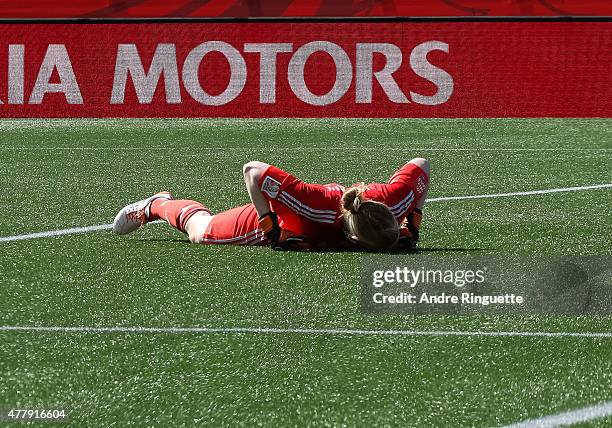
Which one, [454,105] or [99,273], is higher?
[99,273]

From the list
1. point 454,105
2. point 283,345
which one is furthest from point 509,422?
point 454,105

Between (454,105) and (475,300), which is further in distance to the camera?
(454,105)

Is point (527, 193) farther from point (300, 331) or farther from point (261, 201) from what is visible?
point (300, 331)

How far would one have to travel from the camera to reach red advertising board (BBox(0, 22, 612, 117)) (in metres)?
23.7

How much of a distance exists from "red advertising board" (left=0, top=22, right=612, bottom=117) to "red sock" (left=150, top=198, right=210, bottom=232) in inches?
611

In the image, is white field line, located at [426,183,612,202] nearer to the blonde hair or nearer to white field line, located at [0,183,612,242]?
white field line, located at [0,183,612,242]

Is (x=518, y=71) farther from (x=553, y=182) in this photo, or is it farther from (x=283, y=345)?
(x=283, y=345)

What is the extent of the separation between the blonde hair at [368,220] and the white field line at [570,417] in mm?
2946

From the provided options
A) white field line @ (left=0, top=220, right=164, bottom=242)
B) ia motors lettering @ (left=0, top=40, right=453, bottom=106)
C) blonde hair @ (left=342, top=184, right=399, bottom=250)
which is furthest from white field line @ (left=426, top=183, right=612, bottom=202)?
ia motors lettering @ (left=0, top=40, right=453, bottom=106)

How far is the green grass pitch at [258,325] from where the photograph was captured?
13.9ft

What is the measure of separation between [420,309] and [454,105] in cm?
1838

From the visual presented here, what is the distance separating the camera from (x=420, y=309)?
18.4ft

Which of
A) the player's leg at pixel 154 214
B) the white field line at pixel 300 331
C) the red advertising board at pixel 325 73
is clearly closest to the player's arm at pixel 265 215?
the player's leg at pixel 154 214

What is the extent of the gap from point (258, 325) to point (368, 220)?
176cm
